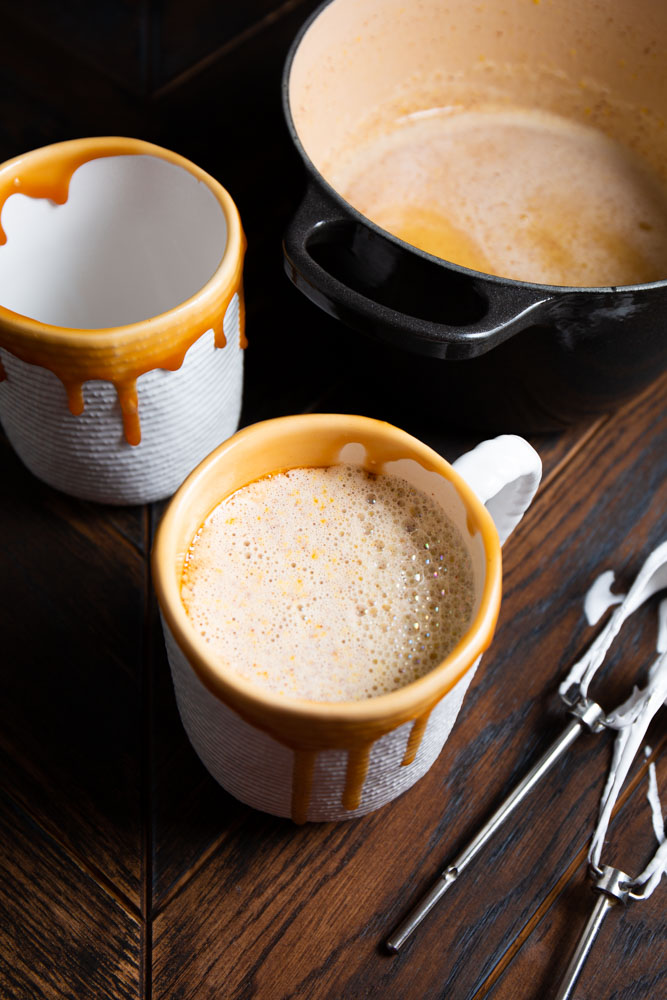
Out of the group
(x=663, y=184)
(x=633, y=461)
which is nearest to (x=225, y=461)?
(x=633, y=461)

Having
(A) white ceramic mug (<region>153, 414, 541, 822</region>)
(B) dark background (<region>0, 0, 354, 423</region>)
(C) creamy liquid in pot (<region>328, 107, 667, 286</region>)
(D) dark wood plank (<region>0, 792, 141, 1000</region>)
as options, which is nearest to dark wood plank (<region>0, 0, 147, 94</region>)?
(B) dark background (<region>0, 0, 354, 423</region>)

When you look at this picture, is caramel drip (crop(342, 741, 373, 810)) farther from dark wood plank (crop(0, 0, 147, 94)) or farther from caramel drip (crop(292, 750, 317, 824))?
dark wood plank (crop(0, 0, 147, 94))

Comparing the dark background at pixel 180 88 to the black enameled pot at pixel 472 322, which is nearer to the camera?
the black enameled pot at pixel 472 322

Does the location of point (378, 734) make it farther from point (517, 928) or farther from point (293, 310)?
point (293, 310)

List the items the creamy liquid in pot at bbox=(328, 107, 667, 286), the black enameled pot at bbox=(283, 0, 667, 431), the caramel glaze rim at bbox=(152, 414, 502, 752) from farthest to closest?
1. the creamy liquid in pot at bbox=(328, 107, 667, 286)
2. the black enameled pot at bbox=(283, 0, 667, 431)
3. the caramel glaze rim at bbox=(152, 414, 502, 752)


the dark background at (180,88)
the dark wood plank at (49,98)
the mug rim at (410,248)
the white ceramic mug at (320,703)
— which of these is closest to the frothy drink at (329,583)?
the white ceramic mug at (320,703)

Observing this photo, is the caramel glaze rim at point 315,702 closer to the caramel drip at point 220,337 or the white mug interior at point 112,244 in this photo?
the caramel drip at point 220,337

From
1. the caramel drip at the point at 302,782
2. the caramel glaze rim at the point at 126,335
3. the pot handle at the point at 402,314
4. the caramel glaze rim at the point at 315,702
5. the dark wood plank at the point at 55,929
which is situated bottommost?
the dark wood plank at the point at 55,929
